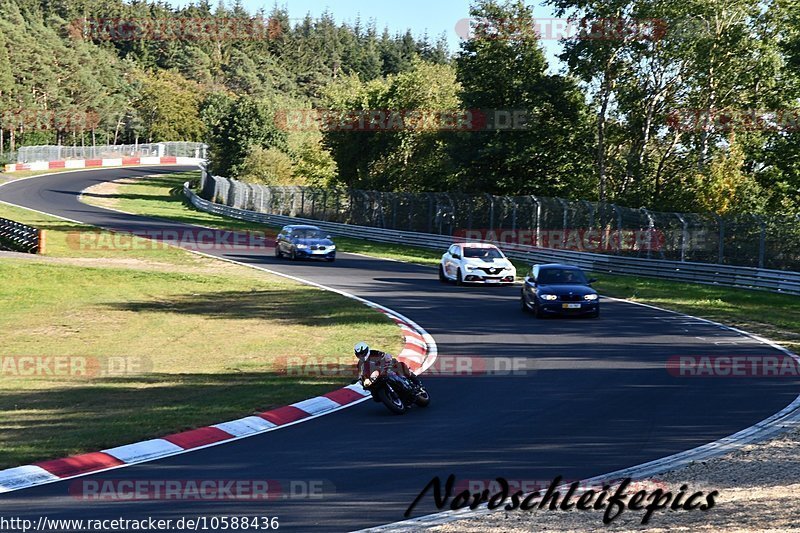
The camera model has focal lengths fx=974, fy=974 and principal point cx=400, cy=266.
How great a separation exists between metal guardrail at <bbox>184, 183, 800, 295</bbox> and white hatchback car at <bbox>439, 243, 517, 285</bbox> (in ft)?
18.8

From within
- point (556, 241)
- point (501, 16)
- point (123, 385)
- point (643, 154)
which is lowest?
point (123, 385)

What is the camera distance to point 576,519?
8930 millimetres

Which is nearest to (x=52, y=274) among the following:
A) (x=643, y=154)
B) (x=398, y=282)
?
(x=398, y=282)

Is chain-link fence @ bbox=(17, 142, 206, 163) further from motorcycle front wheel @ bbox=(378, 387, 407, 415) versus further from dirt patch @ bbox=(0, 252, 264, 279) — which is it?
motorcycle front wheel @ bbox=(378, 387, 407, 415)

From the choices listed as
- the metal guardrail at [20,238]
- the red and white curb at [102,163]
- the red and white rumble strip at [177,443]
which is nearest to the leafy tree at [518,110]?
the metal guardrail at [20,238]

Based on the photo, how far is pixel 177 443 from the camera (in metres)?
12.2

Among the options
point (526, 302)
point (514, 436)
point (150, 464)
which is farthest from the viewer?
point (526, 302)

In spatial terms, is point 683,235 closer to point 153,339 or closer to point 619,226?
point 619,226

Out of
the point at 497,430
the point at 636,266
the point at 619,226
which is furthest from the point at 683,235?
the point at 497,430

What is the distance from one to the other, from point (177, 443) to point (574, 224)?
2966cm

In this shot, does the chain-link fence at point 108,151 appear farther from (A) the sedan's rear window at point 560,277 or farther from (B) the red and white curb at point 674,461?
(B) the red and white curb at point 674,461

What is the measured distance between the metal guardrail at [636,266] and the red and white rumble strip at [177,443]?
19.8 m

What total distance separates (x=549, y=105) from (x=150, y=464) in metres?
41.9

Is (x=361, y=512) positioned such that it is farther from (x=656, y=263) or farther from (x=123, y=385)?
(x=656, y=263)
